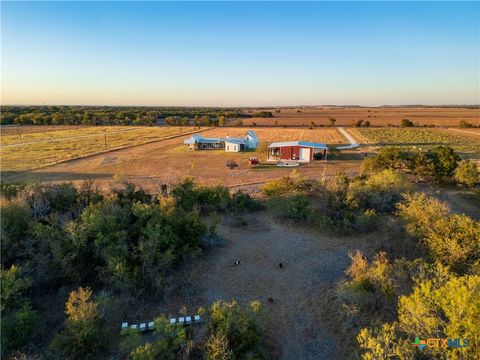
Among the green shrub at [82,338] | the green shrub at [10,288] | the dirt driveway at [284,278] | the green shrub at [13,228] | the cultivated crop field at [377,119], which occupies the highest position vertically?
the cultivated crop field at [377,119]

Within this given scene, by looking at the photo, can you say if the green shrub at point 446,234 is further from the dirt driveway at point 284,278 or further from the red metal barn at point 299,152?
the red metal barn at point 299,152

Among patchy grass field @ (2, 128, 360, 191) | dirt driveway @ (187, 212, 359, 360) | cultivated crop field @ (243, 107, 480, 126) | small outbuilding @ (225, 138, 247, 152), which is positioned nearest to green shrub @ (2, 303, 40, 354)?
dirt driveway @ (187, 212, 359, 360)

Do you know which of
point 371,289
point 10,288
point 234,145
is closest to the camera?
point 10,288

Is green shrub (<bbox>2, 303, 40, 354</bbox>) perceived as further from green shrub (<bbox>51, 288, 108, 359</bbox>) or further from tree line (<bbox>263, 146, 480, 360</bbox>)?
tree line (<bbox>263, 146, 480, 360</bbox>)

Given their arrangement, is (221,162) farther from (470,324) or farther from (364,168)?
(470,324)

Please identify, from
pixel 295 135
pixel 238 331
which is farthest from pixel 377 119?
pixel 238 331

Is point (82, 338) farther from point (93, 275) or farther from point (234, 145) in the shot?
point (234, 145)

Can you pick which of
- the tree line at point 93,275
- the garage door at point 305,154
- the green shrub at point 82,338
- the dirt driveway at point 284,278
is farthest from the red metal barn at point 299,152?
the green shrub at point 82,338
